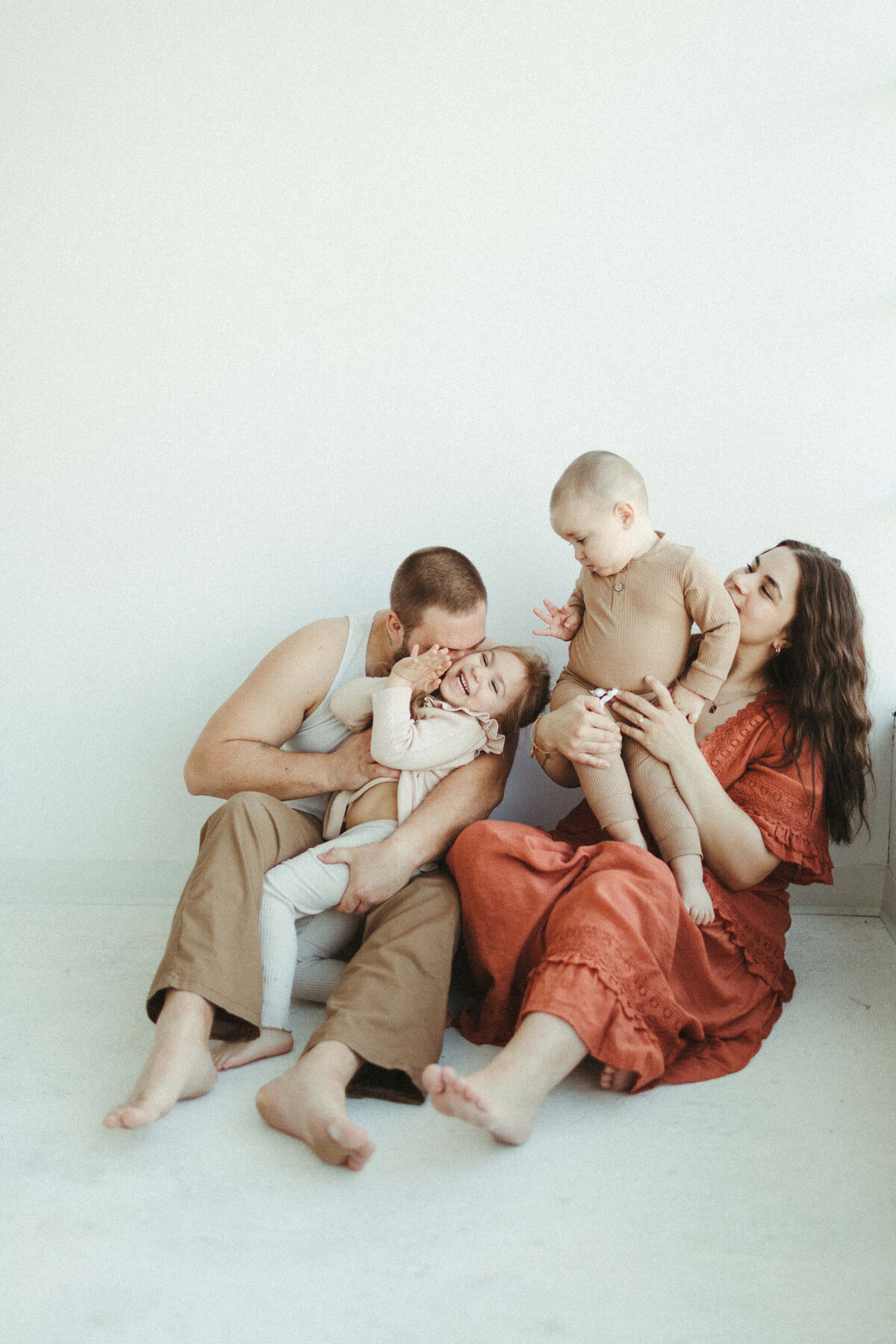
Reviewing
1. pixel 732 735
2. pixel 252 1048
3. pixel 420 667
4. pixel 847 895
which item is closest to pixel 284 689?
pixel 420 667

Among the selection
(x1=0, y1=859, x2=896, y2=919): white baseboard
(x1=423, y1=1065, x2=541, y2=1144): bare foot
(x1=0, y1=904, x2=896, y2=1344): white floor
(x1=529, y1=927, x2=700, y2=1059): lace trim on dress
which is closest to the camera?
(x1=0, y1=904, x2=896, y2=1344): white floor

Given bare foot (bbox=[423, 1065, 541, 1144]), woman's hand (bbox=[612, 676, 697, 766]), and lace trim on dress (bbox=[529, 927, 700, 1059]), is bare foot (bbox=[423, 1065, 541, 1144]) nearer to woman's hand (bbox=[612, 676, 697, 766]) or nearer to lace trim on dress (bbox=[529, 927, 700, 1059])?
lace trim on dress (bbox=[529, 927, 700, 1059])

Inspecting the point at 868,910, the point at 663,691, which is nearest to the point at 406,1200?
the point at 663,691

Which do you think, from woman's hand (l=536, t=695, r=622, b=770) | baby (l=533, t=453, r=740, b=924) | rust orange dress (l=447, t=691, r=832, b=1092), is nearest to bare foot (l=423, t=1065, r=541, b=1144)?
rust orange dress (l=447, t=691, r=832, b=1092)

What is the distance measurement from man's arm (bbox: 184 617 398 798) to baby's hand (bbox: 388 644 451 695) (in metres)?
0.18

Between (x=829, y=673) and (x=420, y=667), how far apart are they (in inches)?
31.6

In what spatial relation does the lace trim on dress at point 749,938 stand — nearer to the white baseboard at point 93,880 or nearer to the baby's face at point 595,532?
the baby's face at point 595,532

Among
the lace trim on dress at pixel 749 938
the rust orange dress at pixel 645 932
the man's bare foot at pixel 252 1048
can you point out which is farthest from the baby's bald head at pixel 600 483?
the man's bare foot at pixel 252 1048

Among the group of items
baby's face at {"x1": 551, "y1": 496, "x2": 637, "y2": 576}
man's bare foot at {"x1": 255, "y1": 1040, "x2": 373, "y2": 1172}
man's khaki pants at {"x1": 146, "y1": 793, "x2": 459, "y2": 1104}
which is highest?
baby's face at {"x1": 551, "y1": 496, "x2": 637, "y2": 576}

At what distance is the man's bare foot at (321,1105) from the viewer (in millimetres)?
1357

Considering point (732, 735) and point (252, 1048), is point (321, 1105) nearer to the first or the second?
point (252, 1048)

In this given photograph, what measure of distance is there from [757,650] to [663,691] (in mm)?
245

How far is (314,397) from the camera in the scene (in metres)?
2.33

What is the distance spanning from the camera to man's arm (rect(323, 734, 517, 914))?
1.82 metres
